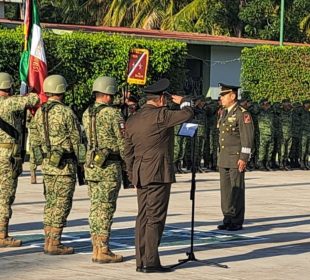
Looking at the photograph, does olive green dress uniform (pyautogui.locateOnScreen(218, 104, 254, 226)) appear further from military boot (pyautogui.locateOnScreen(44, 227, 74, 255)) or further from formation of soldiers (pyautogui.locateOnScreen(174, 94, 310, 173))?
formation of soldiers (pyautogui.locateOnScreen(174, 94, 310, 173))

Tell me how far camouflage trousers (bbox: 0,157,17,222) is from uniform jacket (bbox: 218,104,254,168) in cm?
325

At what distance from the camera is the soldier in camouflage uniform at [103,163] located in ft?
33.8

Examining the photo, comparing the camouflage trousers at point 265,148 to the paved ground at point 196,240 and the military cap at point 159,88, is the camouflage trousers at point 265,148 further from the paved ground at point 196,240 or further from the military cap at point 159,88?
the military cap at point 159,88

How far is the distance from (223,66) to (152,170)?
25574 millimetres

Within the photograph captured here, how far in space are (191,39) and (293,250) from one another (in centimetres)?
2269

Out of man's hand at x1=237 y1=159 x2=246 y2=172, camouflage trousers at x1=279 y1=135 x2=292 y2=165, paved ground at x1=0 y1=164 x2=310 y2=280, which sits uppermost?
man's hand at x1=237 y1=159 x2=246 y2=172

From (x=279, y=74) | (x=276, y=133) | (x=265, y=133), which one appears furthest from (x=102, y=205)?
(x=279, y=74)

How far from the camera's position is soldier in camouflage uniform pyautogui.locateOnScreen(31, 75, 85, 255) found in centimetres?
1062

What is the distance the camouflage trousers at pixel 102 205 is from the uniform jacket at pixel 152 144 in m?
0.41

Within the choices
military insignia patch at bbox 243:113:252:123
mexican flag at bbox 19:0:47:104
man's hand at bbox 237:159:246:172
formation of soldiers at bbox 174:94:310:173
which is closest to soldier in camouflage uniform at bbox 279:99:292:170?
formation of soldiers at bbox 174:94:310:173

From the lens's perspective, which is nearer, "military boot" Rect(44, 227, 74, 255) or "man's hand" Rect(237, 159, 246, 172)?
"military boot" Rect(44, 227, 74, 255)

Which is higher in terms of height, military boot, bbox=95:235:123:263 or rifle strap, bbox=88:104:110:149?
rifle strap, bbox=88:104:110:149

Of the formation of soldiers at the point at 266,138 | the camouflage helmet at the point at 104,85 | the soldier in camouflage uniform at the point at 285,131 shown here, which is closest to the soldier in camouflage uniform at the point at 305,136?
the formation of soldiers at the point at 266,138

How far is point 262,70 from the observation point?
33.2 meters
